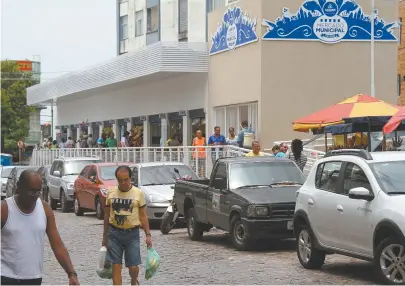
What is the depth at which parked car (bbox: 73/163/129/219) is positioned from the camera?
72.3ft

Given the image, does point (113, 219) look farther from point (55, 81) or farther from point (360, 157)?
point (55, 81)

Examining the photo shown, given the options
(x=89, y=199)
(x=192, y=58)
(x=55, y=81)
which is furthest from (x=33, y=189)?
(x=55, y=81)

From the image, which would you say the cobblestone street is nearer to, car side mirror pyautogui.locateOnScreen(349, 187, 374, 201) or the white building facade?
car side mirror pyautogui.locateOnScreen(349, 187, 374, 201)

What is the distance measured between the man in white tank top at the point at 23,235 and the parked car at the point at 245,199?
8.15m

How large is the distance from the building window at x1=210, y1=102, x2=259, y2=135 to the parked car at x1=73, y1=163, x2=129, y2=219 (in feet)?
24.4

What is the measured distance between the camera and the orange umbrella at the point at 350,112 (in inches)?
810

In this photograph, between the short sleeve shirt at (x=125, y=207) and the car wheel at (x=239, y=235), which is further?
the car wheel at (x=239, y=235)

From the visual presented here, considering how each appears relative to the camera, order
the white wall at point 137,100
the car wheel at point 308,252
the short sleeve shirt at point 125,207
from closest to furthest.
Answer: the short sleeve shirt at point 125,207 < the car wheel at point 308,252 < the white wall at point 137,100

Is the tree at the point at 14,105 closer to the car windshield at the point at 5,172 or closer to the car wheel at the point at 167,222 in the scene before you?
the car windshield at the point at 5,172

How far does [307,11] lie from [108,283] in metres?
19.3

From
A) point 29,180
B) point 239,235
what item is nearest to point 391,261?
point 239,235

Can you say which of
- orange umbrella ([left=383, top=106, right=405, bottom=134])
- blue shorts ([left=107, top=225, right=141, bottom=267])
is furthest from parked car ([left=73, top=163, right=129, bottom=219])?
blue shorts ([left=107, top=225, right=141, bottom=267])

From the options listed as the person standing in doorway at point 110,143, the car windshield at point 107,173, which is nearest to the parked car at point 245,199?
the car windshield at point 107,173

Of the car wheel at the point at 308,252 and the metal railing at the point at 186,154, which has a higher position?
the metal railing at the point at 186,154
